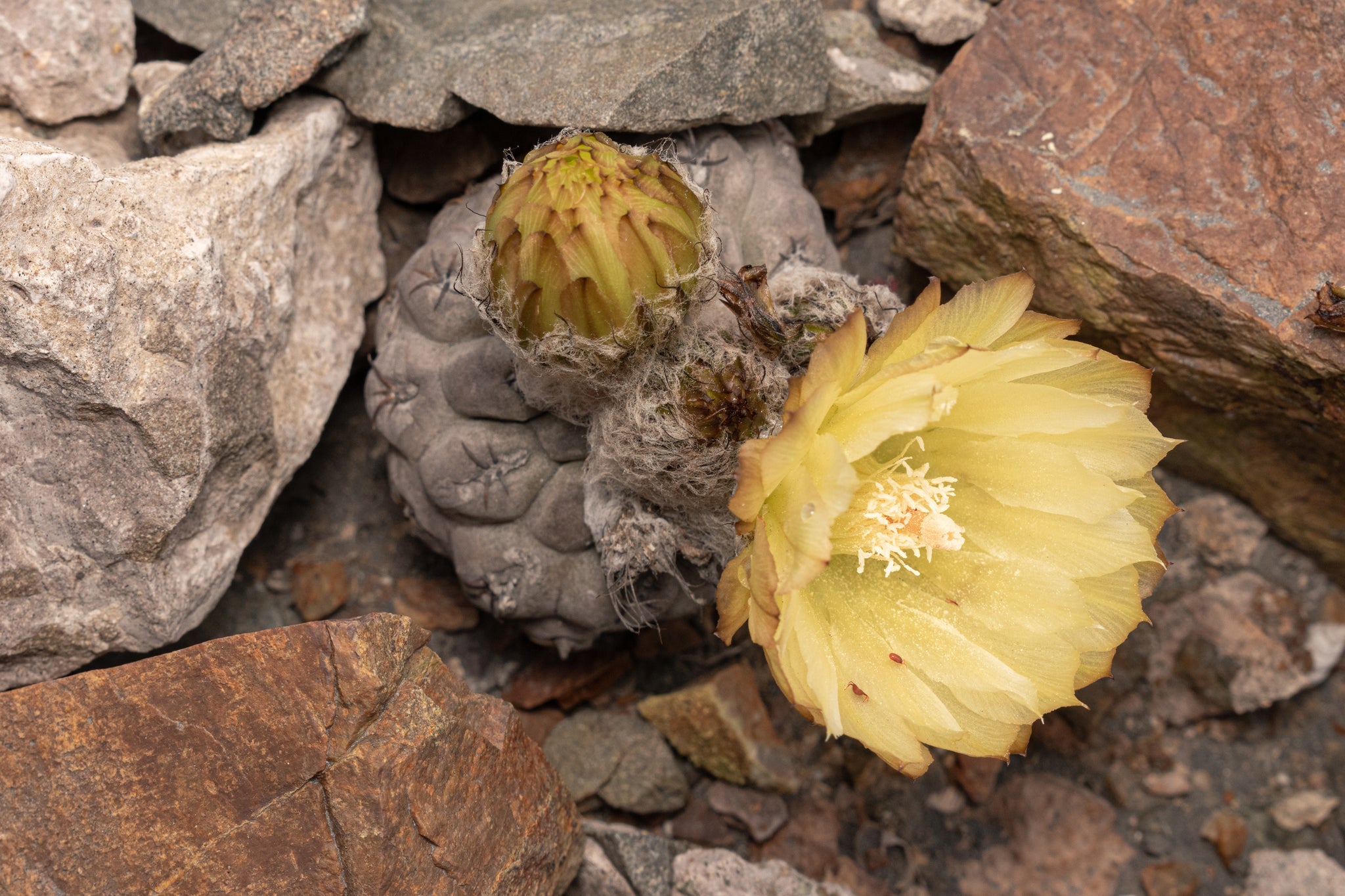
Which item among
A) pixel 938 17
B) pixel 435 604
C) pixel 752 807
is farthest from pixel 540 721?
pixel 938 17

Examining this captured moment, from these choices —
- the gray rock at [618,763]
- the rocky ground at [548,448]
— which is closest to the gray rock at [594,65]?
the rocky ground at [548,448]

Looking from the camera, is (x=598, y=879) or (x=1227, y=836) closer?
(x=598, y=879)

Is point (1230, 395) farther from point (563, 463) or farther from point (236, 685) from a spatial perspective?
point (236, 685)

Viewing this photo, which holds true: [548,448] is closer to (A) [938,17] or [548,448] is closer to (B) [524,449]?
(B) [524,449]

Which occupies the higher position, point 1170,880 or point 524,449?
point 524,449

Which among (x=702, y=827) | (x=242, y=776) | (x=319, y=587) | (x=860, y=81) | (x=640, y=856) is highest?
(x=860, y=81)

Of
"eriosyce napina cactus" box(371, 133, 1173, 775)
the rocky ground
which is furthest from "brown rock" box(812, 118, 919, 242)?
"eriosyce napina cactus" box(371, 133, 1173, 775)

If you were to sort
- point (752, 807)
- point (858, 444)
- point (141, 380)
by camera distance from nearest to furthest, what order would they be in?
point (858, 444) < point (141, 380) < point (752, 807)
